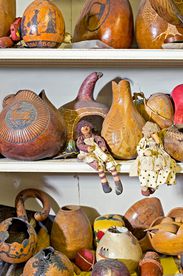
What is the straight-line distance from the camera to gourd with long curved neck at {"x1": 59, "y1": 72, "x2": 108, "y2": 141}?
1.27m

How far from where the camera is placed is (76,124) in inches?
49.8

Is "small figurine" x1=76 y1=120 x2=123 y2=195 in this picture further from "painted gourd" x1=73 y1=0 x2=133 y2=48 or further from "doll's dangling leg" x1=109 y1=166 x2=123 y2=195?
"painted gourd" x1=73 y1=0 x2=133 y2=48

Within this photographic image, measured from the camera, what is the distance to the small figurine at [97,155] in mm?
1171

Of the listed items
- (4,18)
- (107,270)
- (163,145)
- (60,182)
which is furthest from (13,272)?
(4,18)

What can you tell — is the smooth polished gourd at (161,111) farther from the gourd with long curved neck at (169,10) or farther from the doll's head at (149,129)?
the gourd with long curved neck at (169,10)

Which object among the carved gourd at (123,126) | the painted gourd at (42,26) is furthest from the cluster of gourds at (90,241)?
the painted gourd at (42,26)

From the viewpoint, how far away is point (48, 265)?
1.09 meters

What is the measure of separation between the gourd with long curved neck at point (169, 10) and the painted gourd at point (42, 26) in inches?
9.7

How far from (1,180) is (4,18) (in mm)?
511

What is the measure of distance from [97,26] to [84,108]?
8.7 inches

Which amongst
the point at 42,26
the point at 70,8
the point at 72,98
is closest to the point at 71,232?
the point at 72,98

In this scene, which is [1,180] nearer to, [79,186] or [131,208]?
[79,186]

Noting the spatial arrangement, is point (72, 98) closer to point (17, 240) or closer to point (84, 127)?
point (84, 127)

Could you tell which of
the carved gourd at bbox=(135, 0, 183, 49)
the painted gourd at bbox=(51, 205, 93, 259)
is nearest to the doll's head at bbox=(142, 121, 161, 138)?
the carved gourd at bbox=(135, 0, 183, 49)
